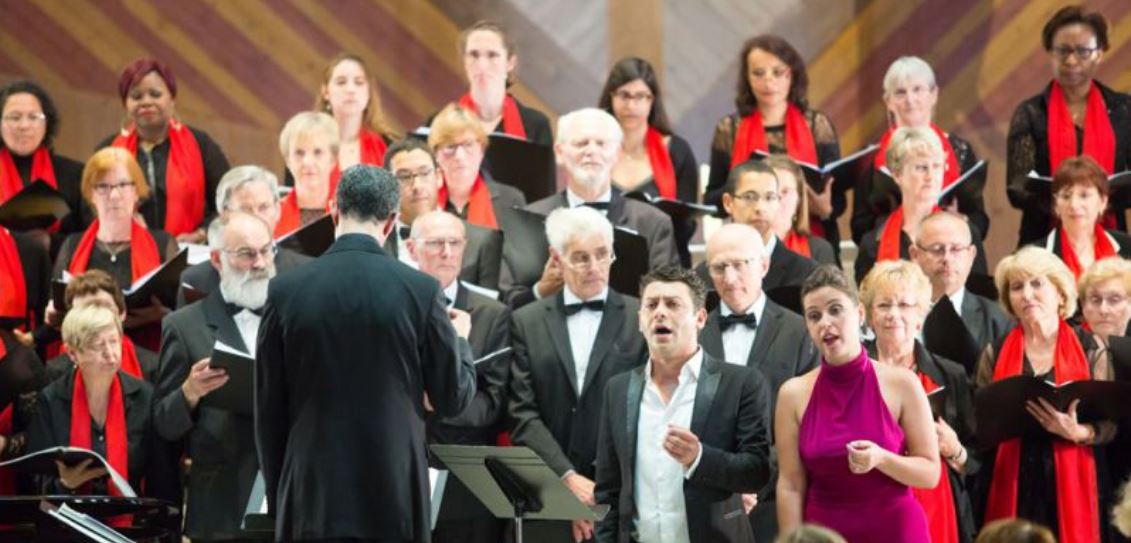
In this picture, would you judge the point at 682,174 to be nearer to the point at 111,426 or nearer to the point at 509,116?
the point at 509,116

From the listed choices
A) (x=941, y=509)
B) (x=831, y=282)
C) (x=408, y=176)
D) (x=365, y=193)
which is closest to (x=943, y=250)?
(x=941, y=509)

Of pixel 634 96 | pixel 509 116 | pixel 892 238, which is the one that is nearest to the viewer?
pixel 892 238

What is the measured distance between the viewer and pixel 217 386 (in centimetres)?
584

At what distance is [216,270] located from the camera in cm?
650

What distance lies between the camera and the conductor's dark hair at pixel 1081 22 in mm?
7668

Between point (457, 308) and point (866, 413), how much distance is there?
150 centimetres

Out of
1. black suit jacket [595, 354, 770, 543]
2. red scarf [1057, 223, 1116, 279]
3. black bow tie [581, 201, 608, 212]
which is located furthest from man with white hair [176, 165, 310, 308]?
red scarf [1057, 223, 1116, 279]

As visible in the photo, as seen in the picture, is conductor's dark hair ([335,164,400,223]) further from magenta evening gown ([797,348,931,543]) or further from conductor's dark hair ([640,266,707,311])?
magenta evening gown ([797,348,931,543])

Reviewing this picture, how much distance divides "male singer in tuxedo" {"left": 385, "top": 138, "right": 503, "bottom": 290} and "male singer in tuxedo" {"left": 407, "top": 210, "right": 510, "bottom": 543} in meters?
0.25

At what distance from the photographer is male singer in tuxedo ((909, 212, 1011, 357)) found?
6473mm

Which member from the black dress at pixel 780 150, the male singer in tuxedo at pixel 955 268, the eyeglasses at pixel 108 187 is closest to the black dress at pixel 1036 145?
the black dress at pixel 780 150

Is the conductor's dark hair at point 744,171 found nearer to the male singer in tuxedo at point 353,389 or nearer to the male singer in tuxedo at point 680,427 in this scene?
the male singer in tuxedo at point 680,427

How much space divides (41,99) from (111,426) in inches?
78.4

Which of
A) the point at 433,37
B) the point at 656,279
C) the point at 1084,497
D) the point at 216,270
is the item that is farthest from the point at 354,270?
the point at 433,37
